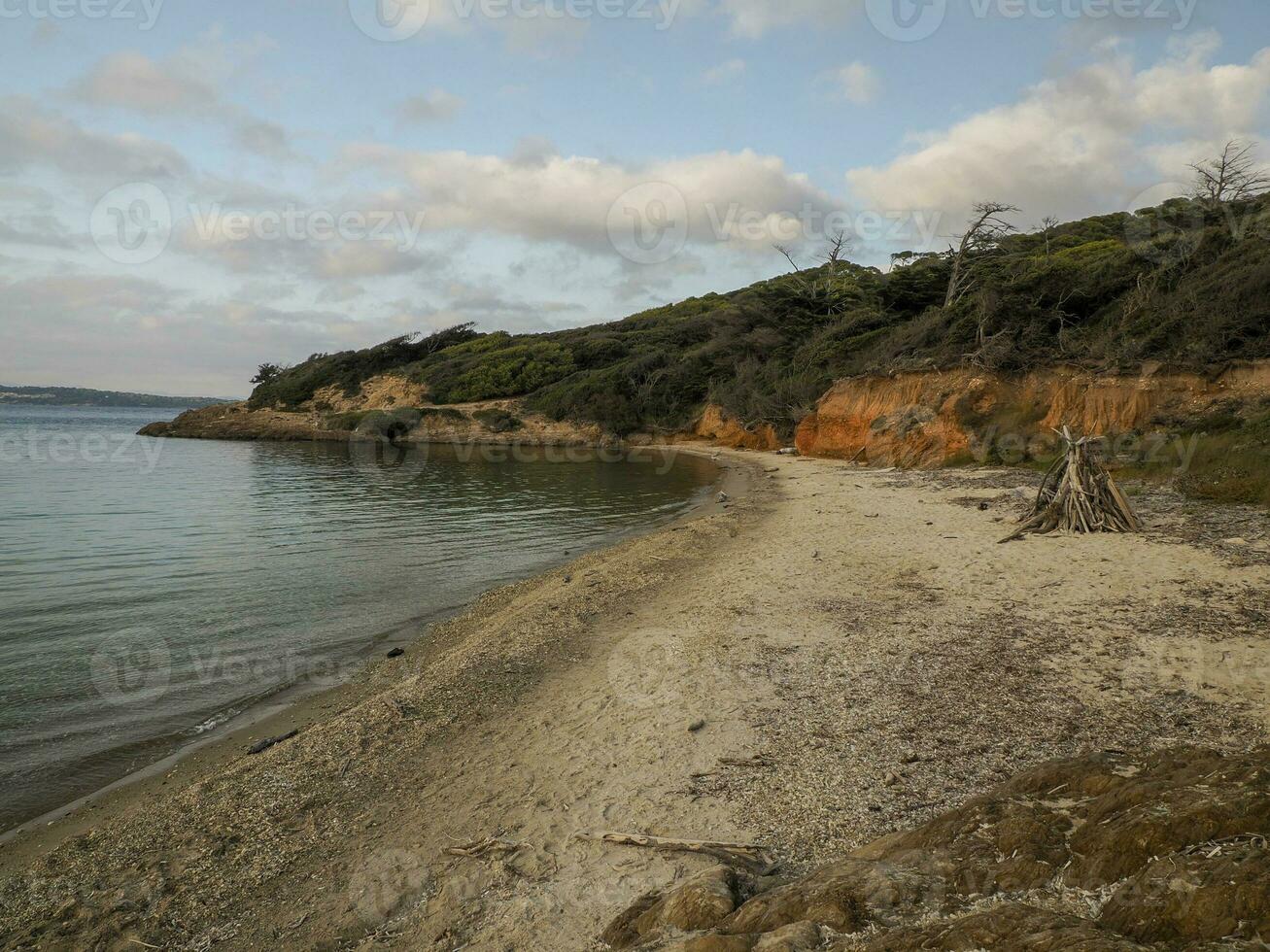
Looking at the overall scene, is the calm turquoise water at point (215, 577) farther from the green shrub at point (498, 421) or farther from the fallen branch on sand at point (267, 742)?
the green shrub at point (498, 421)

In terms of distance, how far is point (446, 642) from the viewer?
9.49 m

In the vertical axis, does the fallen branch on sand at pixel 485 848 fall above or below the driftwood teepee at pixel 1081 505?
below

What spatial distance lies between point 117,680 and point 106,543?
9.49 metres

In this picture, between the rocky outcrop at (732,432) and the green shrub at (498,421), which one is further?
the green shrub at (498,421)

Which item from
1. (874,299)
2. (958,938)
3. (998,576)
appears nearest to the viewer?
(958,938)

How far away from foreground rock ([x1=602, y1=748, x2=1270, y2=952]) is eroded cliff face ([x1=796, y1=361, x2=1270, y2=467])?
17947mm

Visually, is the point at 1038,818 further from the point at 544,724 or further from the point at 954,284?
the point at 954,284

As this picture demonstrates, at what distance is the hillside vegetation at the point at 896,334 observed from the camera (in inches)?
836

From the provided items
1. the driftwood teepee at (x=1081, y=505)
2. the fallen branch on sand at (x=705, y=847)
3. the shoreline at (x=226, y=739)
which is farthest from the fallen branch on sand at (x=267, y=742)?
→ the driftwood teepee at (x=1081, y=505)

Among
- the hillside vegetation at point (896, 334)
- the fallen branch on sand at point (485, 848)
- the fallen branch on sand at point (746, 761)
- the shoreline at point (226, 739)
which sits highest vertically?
the hillside vegetation at point (896, 334)

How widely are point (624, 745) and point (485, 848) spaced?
160cm

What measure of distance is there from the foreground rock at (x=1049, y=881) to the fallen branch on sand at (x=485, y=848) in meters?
1.29

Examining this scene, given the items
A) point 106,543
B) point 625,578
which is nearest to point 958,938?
point 625,578

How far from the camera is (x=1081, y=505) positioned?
1269 centimetres
